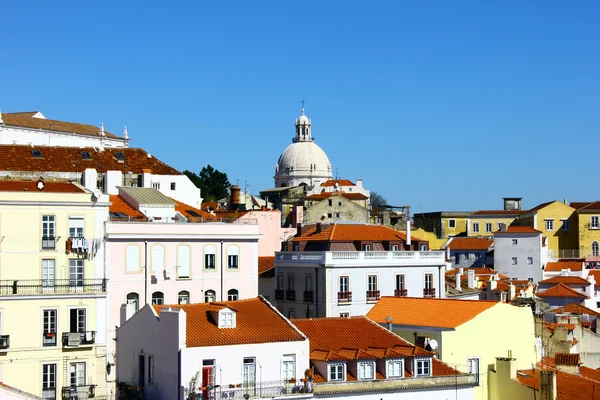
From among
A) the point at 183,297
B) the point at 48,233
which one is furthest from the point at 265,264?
the point at 48,233

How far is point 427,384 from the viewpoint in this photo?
4244cm

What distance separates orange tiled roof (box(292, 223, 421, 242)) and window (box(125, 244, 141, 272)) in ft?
40.7

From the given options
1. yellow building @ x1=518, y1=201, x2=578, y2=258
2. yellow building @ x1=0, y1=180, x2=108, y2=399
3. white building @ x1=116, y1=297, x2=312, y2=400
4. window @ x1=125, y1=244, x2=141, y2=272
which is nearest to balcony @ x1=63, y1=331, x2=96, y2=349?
yellow building @ x1=0, y1=180, x2=108, y2=399

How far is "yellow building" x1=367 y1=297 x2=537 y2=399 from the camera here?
148 ft

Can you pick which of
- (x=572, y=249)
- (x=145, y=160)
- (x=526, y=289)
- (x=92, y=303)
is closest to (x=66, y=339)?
(x=92, y=303)

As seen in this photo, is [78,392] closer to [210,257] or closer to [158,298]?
[158,298]

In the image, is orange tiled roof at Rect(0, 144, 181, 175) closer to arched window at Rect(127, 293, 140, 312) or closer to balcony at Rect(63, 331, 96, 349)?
arched window at Rect(127, 293, 140, 312)

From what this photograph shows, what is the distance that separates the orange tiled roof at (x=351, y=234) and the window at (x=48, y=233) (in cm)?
1731

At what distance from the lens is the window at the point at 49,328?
48500 millimetres

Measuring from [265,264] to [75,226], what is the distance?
1789 centimetres

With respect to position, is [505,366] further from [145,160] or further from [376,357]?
[145,160]

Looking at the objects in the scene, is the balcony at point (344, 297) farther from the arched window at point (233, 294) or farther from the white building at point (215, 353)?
the white building at point (215, 353)

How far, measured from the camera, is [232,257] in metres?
57.2

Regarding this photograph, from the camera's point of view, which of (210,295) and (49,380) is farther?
(210,295)
